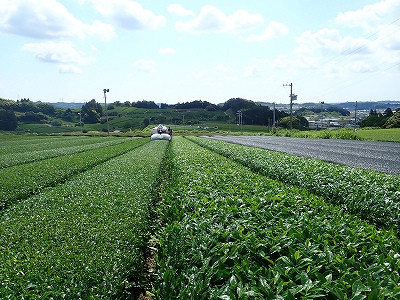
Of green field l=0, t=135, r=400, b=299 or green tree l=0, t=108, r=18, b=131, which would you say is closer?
green field l=0, t=135, r=400, b=299

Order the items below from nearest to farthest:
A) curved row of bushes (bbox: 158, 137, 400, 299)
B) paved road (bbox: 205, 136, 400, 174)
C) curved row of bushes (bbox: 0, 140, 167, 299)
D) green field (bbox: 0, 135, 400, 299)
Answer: curved row of bushes (bbox: 158, 137, 400, 299), green field (bbox: 0, 135, 400, 299), curved row of bushes (bbox: 0, 140, 167, 299), paved road (bbox: 205, 136, 400, 174)

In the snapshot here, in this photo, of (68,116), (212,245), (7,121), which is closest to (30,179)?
(212,245)

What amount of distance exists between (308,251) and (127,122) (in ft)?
452

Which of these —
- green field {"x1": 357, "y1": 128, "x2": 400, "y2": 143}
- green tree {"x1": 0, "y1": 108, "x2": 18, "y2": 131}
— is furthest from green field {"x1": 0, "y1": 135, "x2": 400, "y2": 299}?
green tree {"x1": 0, "y1": 108, "x2": 18, "y2": 131}

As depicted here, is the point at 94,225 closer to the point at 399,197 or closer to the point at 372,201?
the point at 372,201

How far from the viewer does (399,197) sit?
671 cm

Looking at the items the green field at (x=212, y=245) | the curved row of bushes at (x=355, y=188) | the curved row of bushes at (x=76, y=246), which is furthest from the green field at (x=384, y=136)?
the curved row of bushes at (x=76, y=246)

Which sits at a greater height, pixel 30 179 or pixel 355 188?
pixel 355 188

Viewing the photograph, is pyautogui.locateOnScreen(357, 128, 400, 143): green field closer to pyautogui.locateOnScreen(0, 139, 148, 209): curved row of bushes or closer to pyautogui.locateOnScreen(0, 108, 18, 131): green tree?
pyautogui.locateOnScreen(0, 139, 148, 209): curved row of bushes

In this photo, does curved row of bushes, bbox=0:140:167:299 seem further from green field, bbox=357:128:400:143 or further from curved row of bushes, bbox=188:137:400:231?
green field, bbox=357:128:400:143

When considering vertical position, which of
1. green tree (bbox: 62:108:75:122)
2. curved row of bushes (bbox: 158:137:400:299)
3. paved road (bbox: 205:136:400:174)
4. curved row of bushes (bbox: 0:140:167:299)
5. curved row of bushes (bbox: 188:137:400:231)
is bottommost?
paved road (bbox: 205:136:400:174)

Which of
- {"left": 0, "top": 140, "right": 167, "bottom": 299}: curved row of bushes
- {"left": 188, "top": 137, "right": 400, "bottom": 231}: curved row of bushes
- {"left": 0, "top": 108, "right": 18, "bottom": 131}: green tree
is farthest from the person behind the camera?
{"left": 0, "top": 108, "right": 18, "bottom": 131}: green tree

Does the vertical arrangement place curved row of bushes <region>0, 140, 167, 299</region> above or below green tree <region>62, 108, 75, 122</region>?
below

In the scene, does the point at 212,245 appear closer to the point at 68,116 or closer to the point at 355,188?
the point at 355,188
